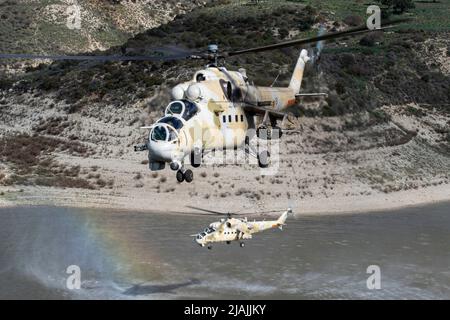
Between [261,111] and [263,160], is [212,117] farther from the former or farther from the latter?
[263,160]

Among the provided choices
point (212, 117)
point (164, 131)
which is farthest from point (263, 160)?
point (164, 131)

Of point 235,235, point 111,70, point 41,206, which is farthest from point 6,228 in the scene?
point 111,70

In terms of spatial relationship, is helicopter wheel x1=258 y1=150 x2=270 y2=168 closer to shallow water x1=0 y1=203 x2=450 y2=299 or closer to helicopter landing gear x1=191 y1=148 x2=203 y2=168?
helicopter landing gear x1=191 y1=148 x2=203 y2=168

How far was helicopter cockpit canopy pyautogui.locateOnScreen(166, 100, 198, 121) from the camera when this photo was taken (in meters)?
31.1

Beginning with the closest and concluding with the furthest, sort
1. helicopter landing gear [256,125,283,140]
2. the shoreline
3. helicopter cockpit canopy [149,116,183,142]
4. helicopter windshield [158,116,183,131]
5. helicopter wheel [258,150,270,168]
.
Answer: helicopter cockpit canopy [149,116,183,142] → helicopter windshield [158,116,183,131] → helicopter landing gear [256,125,283,140] → helicopter wheel [258,150,270,168] → the shoreline

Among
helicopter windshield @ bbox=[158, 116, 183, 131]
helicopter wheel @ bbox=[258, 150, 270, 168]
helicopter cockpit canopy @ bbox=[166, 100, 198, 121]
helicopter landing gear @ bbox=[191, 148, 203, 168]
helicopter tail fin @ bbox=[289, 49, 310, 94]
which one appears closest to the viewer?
helicopter windshield @ bbox=[158, 116, 183, 131]

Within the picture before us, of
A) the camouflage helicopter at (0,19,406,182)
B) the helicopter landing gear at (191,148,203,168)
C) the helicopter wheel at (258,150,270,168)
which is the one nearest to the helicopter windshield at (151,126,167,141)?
the camouflage helicopter at (0,19,406,182)

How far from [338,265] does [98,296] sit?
13.1 meters

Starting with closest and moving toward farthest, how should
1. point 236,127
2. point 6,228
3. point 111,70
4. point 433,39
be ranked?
point 236,127
point 6,228
point 111,70
point 433,39

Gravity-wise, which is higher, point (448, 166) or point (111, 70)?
point (111, 70)

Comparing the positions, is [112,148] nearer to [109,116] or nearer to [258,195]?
[109,116]

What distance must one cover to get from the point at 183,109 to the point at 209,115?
53.4 inches

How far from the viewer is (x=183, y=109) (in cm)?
3116

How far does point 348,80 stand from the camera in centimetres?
7450
